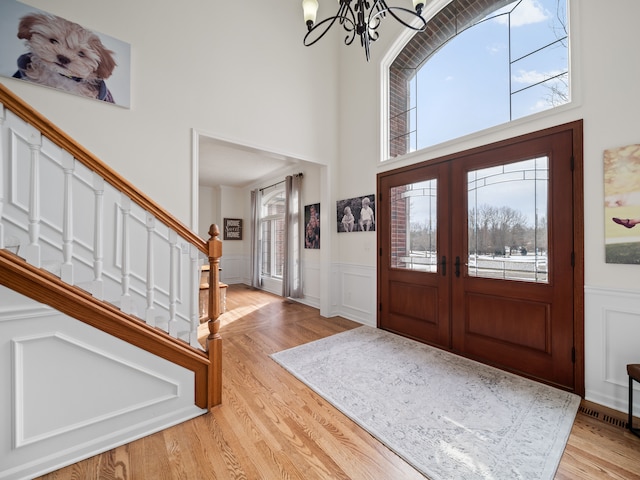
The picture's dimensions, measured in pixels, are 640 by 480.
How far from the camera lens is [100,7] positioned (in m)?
2.54

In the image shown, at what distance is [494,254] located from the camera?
2701mm

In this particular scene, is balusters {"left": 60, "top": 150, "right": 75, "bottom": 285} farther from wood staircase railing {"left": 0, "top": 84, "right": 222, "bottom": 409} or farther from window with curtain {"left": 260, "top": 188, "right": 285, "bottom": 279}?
window with curtain {"left": 260, "top": 188, "right": 285, "bottom": 279}

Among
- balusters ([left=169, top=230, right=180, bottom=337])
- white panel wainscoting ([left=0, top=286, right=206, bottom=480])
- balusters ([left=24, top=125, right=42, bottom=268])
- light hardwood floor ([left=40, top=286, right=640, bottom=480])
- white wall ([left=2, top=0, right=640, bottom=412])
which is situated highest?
white wall ([left=2, top=0, right=640, bottom=412])

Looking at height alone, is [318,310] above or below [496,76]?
below

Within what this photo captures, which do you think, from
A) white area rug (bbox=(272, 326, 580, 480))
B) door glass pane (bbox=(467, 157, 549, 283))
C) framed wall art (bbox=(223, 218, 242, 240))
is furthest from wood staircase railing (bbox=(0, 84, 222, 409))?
framed wall art (bbox=(223, 218, 242, 240))

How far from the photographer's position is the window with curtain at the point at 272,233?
6.54m

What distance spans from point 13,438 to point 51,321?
58cm

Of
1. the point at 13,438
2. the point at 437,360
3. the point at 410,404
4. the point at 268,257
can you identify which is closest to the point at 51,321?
the point at 13,438

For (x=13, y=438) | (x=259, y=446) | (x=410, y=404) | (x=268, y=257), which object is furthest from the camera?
(x=268, y=257)

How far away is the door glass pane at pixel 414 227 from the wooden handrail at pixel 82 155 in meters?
2.52

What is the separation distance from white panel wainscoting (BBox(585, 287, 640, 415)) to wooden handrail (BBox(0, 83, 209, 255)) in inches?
120

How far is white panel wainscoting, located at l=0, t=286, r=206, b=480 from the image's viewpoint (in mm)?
1343

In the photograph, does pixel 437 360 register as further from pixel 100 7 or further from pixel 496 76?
pixel 100 7

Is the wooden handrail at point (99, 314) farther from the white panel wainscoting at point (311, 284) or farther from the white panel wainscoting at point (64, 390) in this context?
the white panel wainscoting at point (311, 284)
